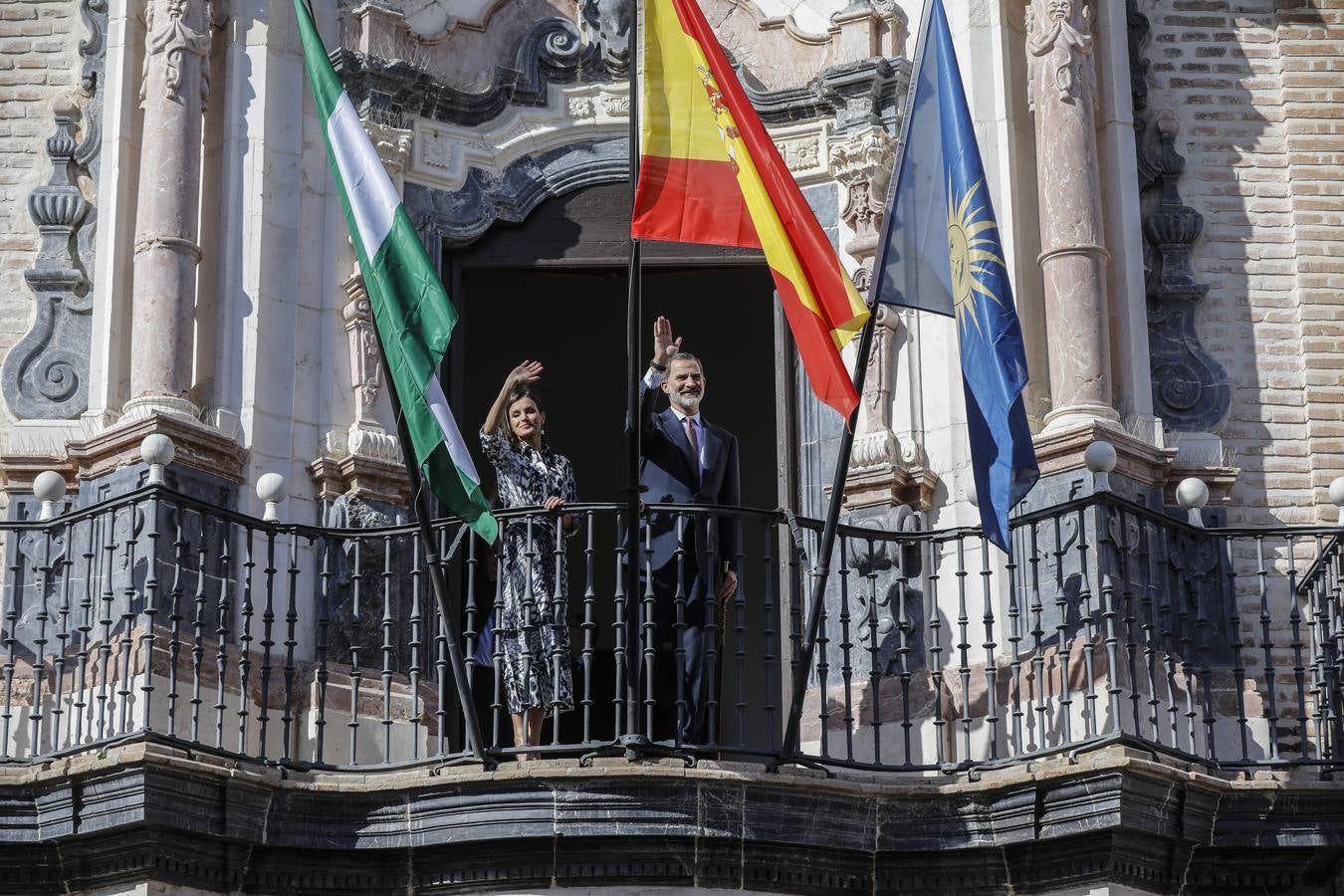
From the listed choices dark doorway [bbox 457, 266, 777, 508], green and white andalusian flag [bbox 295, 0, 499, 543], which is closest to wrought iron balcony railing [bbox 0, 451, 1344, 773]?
green and white andalusian flag [bbox 295, 0, 499, 543]

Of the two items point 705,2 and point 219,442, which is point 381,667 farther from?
point 705,2

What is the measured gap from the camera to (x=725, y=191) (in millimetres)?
10969

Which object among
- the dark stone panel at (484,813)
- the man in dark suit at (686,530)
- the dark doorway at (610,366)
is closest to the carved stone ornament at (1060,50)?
the dark doorway at (610,366)

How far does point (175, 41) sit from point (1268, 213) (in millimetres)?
4803

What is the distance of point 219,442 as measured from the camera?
38.0 ft

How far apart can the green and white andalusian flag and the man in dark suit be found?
0.76 metres

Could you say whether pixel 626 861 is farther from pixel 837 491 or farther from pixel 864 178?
pixel 864 178

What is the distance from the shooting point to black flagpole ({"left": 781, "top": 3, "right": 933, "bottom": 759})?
35.0 ft

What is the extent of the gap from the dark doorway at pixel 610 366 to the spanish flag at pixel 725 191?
187 centimetres

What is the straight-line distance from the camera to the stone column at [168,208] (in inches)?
457

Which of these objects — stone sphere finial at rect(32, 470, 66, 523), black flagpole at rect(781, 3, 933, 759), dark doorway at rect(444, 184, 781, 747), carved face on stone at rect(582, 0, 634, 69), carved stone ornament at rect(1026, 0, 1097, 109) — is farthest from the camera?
dark doorway at rect(444, 184, 781, 747)

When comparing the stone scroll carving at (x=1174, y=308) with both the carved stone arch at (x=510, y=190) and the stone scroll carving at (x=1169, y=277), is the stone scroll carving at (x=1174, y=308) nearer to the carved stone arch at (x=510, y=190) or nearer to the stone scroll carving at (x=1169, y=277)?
the stone scroll carving at (x=1169, y=277)

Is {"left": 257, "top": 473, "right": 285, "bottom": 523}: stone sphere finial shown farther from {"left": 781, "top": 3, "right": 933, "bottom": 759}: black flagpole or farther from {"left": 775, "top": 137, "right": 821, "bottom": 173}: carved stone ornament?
{"left": 775, "top": 137, "right": 821, "bottom": 173}: carved stone ornament

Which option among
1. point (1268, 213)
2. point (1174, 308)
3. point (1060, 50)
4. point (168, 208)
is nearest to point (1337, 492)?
point (1174, 308)
